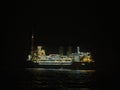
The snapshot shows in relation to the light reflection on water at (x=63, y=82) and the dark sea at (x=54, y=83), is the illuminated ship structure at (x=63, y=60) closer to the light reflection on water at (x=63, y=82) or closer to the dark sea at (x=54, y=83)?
the light reflection on water at (x=63, y=82)

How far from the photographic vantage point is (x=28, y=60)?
11650 centimetres

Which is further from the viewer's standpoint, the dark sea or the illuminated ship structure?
the illuminated ship structure

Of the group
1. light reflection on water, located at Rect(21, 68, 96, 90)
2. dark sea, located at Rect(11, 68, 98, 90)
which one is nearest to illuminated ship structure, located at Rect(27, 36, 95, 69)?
light reflection on water, located at Rect(21, 68, 96, 90)

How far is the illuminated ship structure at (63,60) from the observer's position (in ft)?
356

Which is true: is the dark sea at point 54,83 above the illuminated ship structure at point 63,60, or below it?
below

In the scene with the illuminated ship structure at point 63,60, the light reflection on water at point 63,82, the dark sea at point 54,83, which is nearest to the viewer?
the dark sea at point 54,83

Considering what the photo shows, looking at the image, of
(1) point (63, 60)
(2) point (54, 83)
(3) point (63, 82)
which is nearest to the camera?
(2) point (54, 83)

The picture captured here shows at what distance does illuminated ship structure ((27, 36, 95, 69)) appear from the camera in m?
109

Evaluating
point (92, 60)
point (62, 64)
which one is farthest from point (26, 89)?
point (92, 60)

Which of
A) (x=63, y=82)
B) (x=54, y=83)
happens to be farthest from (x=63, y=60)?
(x=54, y=83)

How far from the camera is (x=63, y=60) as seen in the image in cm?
11012

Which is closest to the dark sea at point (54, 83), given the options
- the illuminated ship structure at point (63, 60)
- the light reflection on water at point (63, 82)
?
the light reflection on water at point (63, 82)

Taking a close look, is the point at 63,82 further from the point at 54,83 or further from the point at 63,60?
the point at 63,60

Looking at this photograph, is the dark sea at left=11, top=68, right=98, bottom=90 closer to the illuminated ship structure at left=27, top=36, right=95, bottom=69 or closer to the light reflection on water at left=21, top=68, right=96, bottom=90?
the light reflection on water at left=21, top=68, right=96, bottom=90
